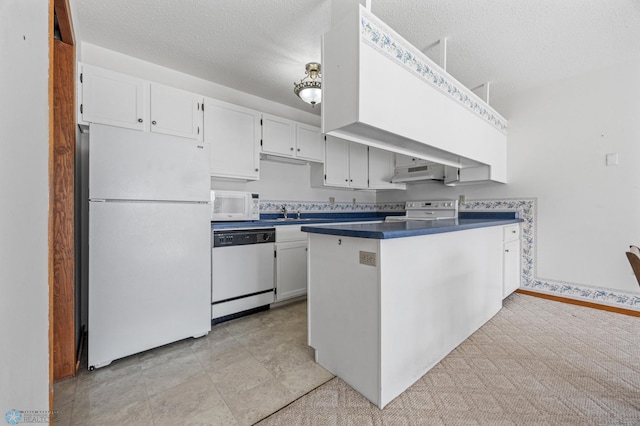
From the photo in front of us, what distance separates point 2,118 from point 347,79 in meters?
1.41

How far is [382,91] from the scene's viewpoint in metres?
1.62

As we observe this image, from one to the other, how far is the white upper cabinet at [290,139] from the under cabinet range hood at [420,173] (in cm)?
139

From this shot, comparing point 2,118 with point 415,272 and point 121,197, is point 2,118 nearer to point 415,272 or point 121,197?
point 121,197

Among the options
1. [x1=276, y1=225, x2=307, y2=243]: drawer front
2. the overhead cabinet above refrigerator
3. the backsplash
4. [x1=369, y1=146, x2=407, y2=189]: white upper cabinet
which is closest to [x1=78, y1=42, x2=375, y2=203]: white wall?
the backsplash

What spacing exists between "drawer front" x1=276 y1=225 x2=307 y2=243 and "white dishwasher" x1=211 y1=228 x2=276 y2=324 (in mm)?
76

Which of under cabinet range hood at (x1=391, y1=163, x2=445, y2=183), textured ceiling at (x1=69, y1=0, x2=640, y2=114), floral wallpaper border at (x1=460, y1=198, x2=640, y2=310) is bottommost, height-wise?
floral wallpaper border at (x1=460, y1=198, x2=640, y2=310)

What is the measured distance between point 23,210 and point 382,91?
1633 mm

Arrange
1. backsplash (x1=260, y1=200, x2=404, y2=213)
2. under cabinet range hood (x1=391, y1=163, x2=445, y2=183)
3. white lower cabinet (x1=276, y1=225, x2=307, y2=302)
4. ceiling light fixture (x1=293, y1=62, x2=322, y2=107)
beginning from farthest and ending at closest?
1. under cabinet range hood (x1=391, y1=163, x2=445, y2=183)
2. backsplash (x1=260, y1=200, x2=404, y2=213)
3. white lower cabinet (x1=276, y1=225, x2=307, y2=302)
4. ceiling light fixture (x1=293, y1=62, x2=322, y2=107)

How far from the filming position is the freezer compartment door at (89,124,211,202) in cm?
182

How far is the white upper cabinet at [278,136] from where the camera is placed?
317 cm

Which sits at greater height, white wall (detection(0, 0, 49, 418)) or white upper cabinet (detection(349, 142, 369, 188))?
white upper cabinet (detection(349, 142, 369, 188))

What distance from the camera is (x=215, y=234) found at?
2504 millimetres

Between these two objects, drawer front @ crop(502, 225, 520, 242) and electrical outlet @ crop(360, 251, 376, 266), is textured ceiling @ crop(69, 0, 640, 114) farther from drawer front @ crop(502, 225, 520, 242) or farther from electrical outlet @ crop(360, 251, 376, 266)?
electrical outlet @ crop(360, 251, 376, 266)

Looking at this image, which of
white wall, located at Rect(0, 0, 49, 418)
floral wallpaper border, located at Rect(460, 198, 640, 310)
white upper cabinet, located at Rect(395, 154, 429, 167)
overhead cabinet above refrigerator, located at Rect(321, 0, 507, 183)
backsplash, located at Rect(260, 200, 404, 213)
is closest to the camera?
white wall, located at Rect(0, 0, 49, 418)
